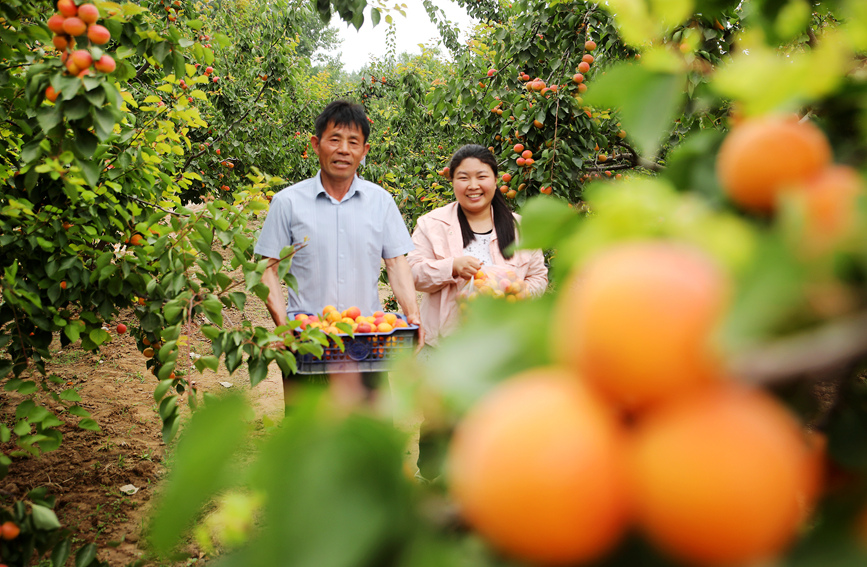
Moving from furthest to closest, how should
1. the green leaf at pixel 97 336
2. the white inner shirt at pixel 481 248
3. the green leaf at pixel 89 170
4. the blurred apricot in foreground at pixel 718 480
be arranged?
1. the white inner shirt at pixel 481 248
2. the green leaf at pixel 97 336
3. the green leaf at pixel 89 170
4. the blurred apricot in foreground at pixel 718 480

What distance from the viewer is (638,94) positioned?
1.27ft

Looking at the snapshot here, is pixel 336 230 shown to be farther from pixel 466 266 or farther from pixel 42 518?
pixel 42 518

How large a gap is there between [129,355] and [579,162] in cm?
470

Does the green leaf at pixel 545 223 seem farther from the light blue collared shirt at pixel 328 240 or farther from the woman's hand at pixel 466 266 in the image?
the light blue collared shirt at pixel 328 240

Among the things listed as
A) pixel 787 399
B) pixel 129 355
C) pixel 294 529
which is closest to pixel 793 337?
pixel 787 399

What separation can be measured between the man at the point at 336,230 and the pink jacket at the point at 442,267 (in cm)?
11

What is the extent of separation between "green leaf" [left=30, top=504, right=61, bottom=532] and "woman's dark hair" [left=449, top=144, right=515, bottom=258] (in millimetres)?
2109

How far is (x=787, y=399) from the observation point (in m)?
0.27

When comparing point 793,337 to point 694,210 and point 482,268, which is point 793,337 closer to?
point 694,210

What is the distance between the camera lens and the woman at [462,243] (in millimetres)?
2816

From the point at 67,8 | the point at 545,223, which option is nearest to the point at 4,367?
the point at 67,8

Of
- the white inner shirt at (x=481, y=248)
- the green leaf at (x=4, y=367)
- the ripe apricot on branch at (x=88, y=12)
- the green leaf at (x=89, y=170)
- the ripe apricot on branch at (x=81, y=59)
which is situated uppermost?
the ripe apricot on branch at (x=88, y=12)

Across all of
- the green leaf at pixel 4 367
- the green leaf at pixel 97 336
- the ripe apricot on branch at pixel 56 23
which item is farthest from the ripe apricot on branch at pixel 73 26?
the green leaf at pixel 97 336

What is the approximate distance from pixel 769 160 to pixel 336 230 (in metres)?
2.61
